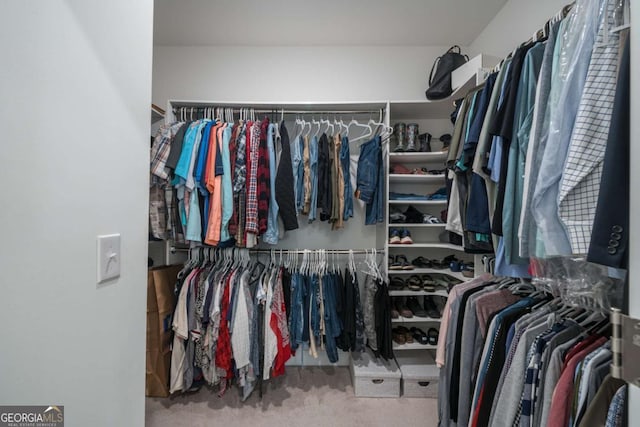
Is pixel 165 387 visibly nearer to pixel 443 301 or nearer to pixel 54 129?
pixel 54 129

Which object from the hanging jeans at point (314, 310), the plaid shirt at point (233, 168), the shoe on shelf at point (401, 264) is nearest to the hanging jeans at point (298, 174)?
the plaid shirt at point (233, 168)

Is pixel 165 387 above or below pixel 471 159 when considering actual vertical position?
below

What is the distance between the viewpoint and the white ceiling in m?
1.72

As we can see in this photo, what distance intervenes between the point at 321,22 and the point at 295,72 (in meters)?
0.43

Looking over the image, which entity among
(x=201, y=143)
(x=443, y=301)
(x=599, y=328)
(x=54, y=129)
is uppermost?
(x=201, y=143)

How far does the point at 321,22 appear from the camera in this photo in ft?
6.13

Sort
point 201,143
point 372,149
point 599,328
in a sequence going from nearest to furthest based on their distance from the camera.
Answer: point 599,328, point 201,143, point 372,149

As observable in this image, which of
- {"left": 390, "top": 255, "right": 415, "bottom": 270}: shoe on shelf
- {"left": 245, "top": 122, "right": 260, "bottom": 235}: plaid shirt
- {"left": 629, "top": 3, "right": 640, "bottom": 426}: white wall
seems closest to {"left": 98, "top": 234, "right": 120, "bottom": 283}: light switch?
{"left": 245, "top": 122, "right": 260, "bottom": 235}: plaid shirt

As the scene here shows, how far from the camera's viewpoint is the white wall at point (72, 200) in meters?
0.45

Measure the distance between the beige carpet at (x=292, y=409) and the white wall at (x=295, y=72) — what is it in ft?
7.86

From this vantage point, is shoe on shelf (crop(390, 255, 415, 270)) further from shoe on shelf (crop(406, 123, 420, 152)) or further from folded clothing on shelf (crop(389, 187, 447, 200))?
shoe on shelf (crop(406, 123, 420, 152))

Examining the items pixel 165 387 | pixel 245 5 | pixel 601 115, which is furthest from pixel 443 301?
pixel 245 5

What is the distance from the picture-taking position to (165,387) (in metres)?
1.71

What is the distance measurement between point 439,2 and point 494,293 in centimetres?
198
